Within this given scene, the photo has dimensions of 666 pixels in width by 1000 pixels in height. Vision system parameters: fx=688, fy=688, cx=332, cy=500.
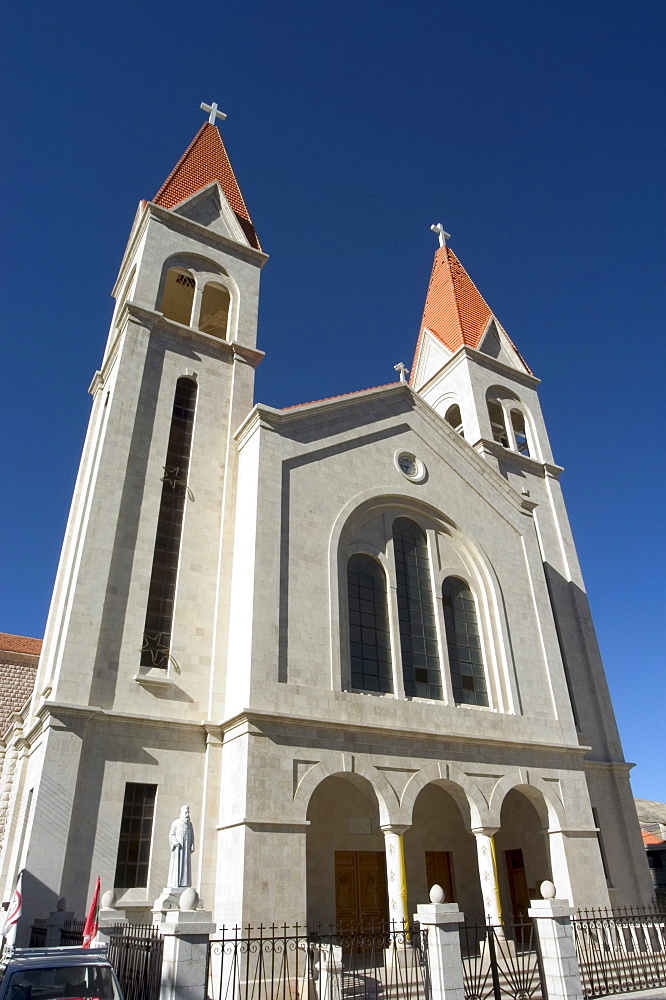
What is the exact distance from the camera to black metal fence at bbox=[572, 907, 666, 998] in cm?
1180

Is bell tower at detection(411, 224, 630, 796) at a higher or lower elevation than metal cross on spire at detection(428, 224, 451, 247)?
lower

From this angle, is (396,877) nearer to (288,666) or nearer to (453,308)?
(288,666)

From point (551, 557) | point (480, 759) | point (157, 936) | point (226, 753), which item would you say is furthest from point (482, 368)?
point (157, 936)

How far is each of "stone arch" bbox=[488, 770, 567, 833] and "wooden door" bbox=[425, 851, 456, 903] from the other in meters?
2.50

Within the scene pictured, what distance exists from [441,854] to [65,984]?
42.4 feet

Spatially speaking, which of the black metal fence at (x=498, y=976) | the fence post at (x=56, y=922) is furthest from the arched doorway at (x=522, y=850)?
the fence post at (x=56, y=922)

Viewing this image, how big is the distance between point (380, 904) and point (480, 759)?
14.0 feet

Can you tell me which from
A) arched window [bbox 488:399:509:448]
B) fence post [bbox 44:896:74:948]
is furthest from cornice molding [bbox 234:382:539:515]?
fence post [bbox 44:896:74:948]

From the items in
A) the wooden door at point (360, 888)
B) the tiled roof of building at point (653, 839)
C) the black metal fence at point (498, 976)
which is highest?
the tiled roof of building at point (653, 839)

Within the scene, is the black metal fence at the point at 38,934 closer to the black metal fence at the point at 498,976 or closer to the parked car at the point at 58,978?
the parked car at the point at 58,978

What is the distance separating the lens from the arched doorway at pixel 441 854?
17.8m

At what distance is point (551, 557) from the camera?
25.7 meters

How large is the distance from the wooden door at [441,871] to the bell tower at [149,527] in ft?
23.6

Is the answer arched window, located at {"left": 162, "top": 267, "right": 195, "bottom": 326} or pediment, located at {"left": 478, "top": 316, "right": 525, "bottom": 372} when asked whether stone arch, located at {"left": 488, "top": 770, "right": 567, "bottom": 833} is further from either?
pediment, located at {"left": 478, "top": 316, "right": 525, "bottom": 372}
